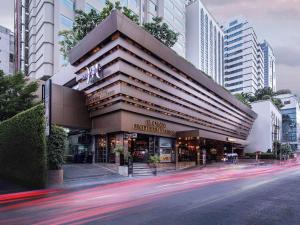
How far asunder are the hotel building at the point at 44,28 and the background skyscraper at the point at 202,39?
5184 cm

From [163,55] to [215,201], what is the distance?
32.4 meters

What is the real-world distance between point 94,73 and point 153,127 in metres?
10.1

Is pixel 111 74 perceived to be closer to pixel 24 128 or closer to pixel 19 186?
pixel 24 128

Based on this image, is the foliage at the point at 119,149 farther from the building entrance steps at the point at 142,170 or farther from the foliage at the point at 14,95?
the foliage at the point at 14,95

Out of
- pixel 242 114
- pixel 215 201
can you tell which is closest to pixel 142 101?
pixel 215 201

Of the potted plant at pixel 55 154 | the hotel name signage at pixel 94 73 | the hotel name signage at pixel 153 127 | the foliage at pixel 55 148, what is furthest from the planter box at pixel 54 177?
the hotel name signage at pixel 94 73

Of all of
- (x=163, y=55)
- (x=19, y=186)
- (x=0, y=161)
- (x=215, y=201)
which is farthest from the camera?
(x=163, y=55)

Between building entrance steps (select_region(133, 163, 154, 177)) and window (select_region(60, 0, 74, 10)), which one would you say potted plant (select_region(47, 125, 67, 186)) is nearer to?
building entrance steps (select_region(133, 163, 154, 177))

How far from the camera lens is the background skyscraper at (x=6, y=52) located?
88.3 m

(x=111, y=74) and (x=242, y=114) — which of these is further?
(x=242, y=114)

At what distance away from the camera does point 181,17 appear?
124m

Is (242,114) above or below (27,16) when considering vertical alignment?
below

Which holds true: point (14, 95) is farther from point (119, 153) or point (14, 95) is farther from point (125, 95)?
point (119, 153)

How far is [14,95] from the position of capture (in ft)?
115
